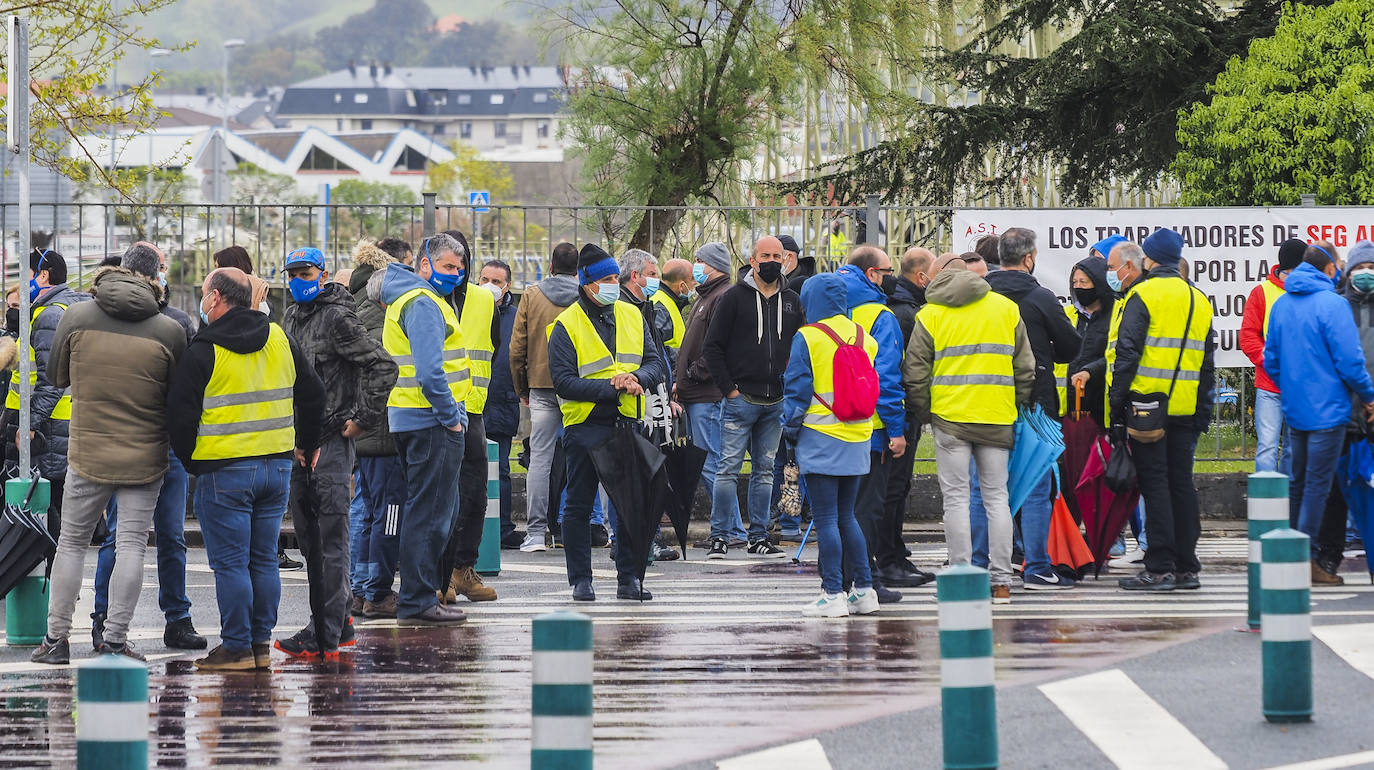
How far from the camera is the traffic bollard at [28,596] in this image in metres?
9.50

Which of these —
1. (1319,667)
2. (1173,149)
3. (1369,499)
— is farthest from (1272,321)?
(1173,149)

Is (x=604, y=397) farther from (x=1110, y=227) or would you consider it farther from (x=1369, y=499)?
(x=1110, y=227)

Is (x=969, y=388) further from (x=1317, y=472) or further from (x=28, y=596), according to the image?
(x=28, y=596)

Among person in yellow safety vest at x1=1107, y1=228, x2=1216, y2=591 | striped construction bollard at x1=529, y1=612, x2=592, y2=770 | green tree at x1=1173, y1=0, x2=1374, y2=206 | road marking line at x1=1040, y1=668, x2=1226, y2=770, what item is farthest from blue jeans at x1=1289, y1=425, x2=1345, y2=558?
striped construction bollard at x1=529, y1=612, x2=592, y2=770

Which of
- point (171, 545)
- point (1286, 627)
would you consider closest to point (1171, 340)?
point (1286, 627)

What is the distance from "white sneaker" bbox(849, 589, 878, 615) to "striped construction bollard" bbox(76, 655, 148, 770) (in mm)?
5524

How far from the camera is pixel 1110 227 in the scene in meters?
15.1

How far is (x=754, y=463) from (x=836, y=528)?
326cm

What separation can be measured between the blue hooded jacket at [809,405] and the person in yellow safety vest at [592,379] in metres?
1.00

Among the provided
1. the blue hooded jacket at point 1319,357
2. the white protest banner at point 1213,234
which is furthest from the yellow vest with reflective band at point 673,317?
the blue hooded jacket at point 1319,357

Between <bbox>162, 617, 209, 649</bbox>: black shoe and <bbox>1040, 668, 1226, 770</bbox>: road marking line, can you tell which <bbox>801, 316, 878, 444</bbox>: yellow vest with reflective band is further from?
<bbox>162, 617, 209, 649</bbox>: black shoe

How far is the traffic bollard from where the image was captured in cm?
950

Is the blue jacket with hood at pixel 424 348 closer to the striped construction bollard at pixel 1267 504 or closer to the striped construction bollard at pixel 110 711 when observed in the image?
the striped construction bollard at pixel 1267 504

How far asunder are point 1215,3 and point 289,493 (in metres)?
15.1
